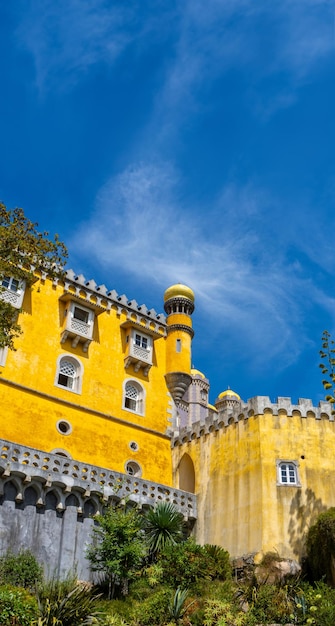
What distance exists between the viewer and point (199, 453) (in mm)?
35281

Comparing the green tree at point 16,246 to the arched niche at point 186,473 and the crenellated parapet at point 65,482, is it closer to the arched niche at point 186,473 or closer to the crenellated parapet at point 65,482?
the crenellated parapet at point 65,482

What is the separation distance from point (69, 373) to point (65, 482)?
8460 mm

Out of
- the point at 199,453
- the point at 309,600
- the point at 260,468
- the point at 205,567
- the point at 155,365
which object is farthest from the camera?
the point at 155,365

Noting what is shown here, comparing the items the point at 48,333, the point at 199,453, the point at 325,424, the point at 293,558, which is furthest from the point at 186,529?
the point at 48,333

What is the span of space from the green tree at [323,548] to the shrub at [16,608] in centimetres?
1211

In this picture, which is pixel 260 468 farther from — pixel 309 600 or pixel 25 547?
pixel 25 547

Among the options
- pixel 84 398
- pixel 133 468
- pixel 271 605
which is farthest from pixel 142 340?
pixel 271 605

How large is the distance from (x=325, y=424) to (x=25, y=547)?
578 inches

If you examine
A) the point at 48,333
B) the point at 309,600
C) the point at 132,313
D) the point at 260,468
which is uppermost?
the point at 132,313

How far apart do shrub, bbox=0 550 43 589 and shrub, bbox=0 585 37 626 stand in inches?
111

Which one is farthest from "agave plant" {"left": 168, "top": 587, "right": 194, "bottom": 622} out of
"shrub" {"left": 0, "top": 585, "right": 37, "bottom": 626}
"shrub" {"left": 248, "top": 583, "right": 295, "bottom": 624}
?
"shrub" {"left": 0, "top": 585, "right": 37, "bottom": 626}

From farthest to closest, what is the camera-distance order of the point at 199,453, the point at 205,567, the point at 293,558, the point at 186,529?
the point at 199,453
the point at 186,529
the point at 293,558
the point at 205,567

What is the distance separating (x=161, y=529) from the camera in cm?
2842

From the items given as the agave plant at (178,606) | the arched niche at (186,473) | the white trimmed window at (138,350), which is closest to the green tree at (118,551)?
the agave plant at (178,606)
